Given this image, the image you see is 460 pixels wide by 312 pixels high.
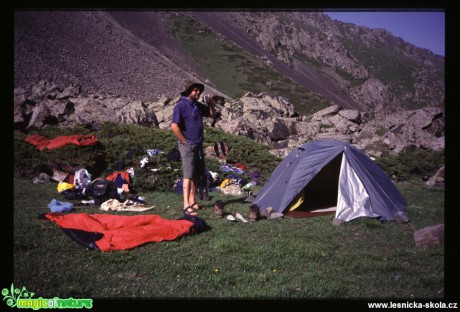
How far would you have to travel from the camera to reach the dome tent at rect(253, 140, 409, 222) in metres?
7.89

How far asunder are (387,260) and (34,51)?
154 feet

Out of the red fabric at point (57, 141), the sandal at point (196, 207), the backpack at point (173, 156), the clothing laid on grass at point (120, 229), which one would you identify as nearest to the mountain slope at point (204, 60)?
the sandal at point (196, 207)

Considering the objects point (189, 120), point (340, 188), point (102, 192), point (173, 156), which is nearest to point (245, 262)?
point (189, 120)

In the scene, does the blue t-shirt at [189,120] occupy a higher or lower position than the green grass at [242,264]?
higher

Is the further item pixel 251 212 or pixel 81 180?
pixel 81 180

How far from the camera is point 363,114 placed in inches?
1346

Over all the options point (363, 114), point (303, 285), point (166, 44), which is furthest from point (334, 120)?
point (166, 44)

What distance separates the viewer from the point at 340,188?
8219 mm

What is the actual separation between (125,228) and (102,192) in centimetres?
284

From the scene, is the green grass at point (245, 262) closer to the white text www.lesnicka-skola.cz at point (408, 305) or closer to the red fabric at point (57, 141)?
the white text www.lesnicka-skola.cz at point (408, 305)

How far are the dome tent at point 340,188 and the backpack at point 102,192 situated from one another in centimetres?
379

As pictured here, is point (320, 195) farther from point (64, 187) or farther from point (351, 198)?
point (64, 187)

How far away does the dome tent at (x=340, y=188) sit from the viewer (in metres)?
7.89
